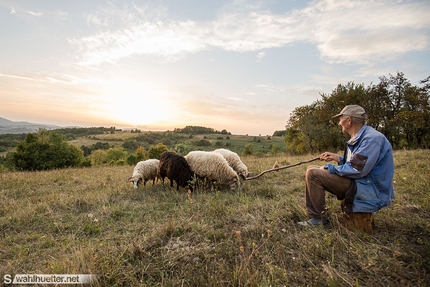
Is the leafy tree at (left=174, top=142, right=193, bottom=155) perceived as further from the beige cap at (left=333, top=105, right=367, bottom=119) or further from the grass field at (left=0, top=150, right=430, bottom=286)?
the beige cap at (left=333, top=105, right=367, bottom=119)

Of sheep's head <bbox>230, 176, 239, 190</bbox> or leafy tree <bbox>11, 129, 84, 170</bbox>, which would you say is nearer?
sheep's head <bbox>230, 176, 239, 190</bbox>

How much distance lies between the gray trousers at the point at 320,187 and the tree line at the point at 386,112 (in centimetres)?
3134

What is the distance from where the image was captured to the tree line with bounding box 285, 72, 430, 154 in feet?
98.6

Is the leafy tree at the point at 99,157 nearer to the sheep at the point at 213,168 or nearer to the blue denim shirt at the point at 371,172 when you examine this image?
the sheep at the point at 213,168

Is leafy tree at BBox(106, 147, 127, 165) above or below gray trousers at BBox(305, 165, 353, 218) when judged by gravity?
below

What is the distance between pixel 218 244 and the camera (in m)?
3.68

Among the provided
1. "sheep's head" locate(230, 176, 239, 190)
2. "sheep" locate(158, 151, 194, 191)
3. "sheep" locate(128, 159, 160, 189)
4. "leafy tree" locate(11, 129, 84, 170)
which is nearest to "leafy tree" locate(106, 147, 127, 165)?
"leafy tree" locate(11, 129, 84, 170)

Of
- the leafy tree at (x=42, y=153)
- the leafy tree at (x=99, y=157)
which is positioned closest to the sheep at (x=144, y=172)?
the leafy tree at (x=42, y=153)

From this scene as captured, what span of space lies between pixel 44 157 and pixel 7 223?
118ft

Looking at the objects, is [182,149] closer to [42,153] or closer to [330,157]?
[42,153]

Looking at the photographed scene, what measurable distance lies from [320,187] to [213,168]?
4675 mm

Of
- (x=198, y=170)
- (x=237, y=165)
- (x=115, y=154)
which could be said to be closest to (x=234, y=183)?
(x=237, y=165)

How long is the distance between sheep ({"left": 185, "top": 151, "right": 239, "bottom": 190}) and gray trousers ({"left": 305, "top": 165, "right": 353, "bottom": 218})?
3.73 metres

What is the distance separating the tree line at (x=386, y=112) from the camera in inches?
→ 1183
